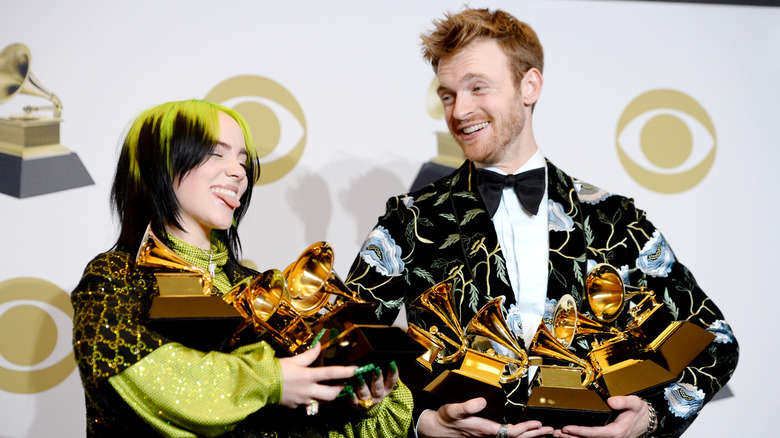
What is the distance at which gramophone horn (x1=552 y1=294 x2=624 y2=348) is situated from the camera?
5.40 feet

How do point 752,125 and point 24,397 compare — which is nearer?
point 24,397

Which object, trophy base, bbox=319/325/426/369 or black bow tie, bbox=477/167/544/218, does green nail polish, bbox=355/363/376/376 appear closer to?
trophy base, bbox=319/325/426/369

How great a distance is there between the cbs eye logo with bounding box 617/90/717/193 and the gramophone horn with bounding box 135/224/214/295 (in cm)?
175

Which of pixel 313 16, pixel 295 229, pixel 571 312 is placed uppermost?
pixel 313 16

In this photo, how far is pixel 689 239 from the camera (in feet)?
8.96

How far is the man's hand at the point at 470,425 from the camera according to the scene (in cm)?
155

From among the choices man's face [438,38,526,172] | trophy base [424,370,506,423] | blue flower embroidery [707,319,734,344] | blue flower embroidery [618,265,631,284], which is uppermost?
man's face [438,38,526,172]

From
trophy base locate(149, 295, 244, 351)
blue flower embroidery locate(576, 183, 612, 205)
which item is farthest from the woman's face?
blue flower embroidery locate(576, 183, 612, 205)

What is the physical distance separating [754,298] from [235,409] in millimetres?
2091

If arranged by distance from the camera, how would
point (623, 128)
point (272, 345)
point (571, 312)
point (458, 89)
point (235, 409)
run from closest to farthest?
point (235, 409) → point (272, 345) → point (571, 312) → point (458, 89) → point (623, 128)

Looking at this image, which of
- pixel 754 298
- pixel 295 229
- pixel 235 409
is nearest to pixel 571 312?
pixel 235 409

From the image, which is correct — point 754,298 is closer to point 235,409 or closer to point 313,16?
point 313,16

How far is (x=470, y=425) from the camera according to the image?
1.59 metres

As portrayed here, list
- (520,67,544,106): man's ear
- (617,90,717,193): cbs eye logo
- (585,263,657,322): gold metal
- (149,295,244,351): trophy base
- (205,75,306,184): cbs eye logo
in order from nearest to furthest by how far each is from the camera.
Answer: (149,295,244,351): trophy base
(585,263,657,322): gold metal
(520,67,544,106): man's ear
(205,75,306,184): cbs eye logo
(617,90,717,193): cbs eye logo
